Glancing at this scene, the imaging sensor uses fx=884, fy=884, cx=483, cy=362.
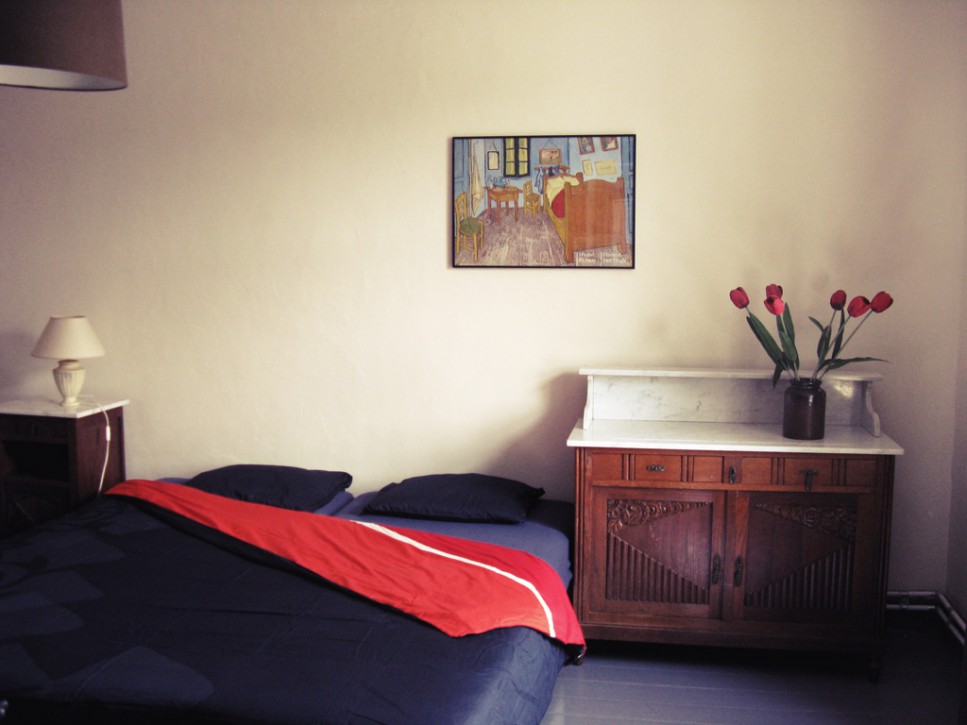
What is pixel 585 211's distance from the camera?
351 cm

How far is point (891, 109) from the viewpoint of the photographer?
130 inches

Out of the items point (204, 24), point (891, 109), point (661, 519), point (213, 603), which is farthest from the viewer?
point (204, 24)

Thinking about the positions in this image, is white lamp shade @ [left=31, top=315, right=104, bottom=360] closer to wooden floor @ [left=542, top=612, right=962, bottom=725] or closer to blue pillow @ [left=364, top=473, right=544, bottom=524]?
blue pillow @ [left=364, top=473, right=544, bottom=524]

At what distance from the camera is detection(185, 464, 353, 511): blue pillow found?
3420 mm

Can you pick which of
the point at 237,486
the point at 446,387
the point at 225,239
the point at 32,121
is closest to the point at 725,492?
the point at 446,387

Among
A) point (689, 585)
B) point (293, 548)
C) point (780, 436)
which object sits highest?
point (780, 436)

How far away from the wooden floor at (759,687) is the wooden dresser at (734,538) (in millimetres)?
109

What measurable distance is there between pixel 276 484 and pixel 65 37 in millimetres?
2108

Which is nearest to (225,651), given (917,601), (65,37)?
(65,37)

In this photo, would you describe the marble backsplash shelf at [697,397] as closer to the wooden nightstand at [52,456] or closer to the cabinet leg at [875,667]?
the cabinet leg at [875,667]

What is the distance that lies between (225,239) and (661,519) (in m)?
2.18

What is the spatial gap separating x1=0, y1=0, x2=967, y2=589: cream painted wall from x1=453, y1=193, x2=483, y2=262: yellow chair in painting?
80 millimetres

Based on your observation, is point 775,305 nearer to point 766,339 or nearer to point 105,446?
point 766,339

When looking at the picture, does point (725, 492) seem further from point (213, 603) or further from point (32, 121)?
point (32, 121)
